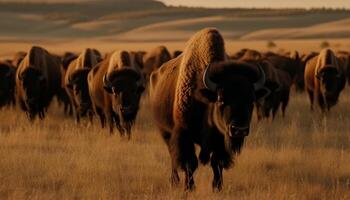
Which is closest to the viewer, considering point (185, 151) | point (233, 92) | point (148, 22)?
point (233, 92)

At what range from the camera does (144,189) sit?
8.56 metres

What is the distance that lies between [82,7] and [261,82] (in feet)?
460

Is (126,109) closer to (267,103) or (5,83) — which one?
(267,103)

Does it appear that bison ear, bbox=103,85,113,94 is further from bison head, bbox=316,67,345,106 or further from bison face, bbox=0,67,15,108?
bison head, bbox=316,67,345,106

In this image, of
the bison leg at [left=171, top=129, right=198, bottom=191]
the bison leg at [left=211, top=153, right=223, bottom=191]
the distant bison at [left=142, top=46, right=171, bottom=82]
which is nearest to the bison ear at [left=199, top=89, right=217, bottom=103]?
the bison leg at [left=171, top=129, right=198, bottom=191]

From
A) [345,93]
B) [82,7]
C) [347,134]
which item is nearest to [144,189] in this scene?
[347,134]

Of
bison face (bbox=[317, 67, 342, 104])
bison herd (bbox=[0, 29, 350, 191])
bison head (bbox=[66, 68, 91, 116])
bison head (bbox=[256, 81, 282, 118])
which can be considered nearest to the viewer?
bison herd (bbox=[0, 29, 350, 191])

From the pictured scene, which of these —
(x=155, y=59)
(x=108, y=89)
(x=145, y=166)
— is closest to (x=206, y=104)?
(x=145, y=166)

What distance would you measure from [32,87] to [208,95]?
28.0 feet

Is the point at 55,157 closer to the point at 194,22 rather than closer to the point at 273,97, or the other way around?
the point at 273,97

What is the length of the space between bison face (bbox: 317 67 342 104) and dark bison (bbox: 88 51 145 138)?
19.2ft

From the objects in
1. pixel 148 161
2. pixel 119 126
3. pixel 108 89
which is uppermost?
pixel 108 89

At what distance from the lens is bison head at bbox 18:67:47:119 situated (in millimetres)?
15031

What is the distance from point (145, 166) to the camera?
32.4 ft
